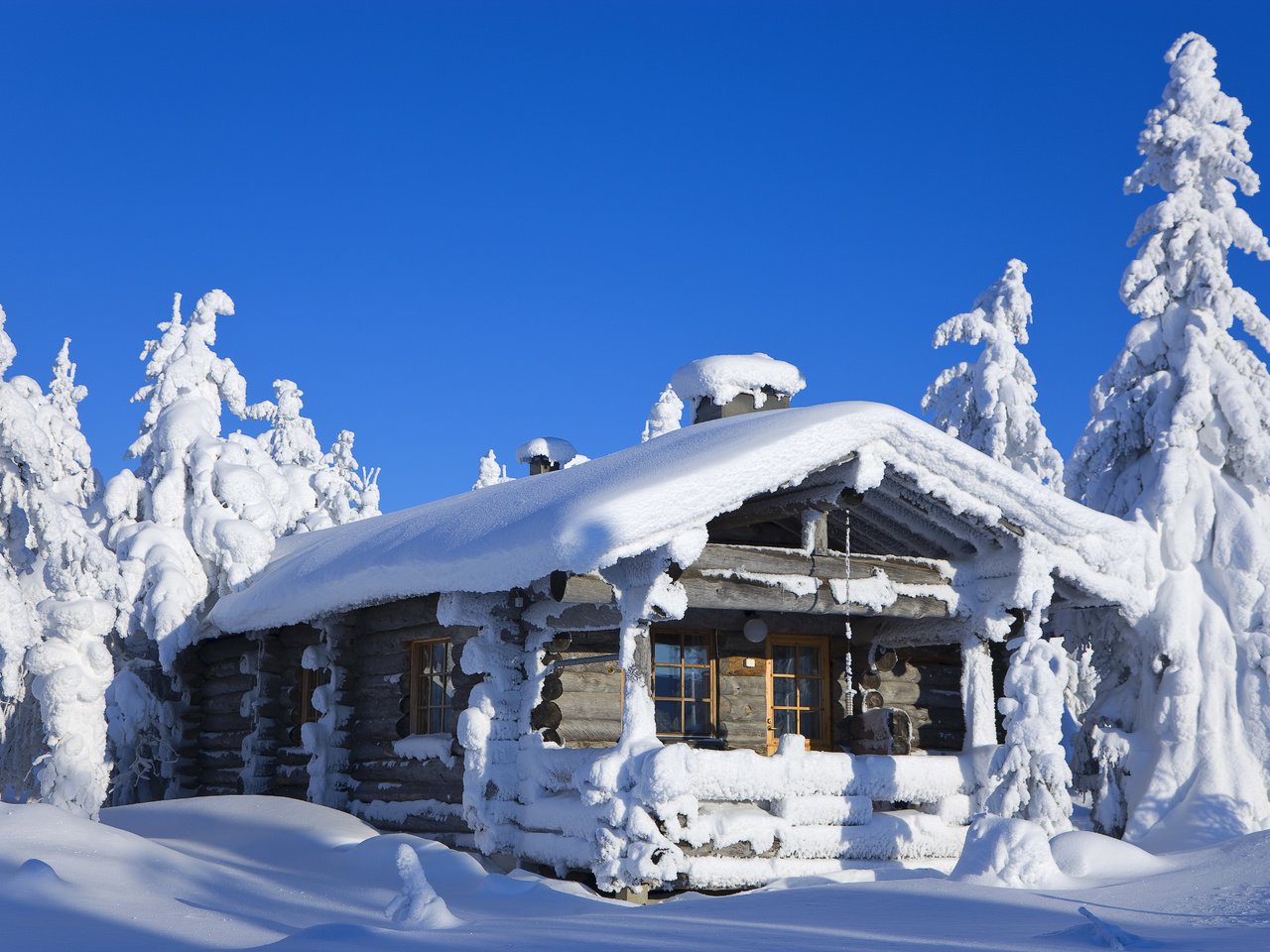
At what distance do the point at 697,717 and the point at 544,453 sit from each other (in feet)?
20.1

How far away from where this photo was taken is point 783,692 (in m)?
15.4

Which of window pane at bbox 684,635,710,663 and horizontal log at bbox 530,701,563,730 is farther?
window pane at bbox 684,635,710,663

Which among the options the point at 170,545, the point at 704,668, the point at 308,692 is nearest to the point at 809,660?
the point at 704,668

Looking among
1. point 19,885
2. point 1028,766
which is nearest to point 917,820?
point 1028,766

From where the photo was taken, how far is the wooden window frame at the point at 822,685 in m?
15.0

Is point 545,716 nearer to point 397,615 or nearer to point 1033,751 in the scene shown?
point 397,615

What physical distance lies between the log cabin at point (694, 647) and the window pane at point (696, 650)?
0.02 metres

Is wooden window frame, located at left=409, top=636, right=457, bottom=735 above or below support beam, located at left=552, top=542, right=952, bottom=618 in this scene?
below

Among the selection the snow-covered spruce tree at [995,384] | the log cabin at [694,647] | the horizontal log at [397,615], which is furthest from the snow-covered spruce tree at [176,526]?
the snow-covered spruce tree at [995,384]

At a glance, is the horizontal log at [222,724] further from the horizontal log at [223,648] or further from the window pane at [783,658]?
the window pane at [783,658]

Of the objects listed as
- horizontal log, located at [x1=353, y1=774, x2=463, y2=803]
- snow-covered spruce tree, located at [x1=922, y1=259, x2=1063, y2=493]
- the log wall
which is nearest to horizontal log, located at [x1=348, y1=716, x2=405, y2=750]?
the log wall

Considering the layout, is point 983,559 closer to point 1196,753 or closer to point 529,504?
point 1196,753

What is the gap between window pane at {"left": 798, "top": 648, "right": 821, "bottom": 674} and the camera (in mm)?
15508

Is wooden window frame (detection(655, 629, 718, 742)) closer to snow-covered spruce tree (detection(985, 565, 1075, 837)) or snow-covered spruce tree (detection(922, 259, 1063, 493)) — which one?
snow-covered spruce tree (detection(985, 565, 1075, 837))
